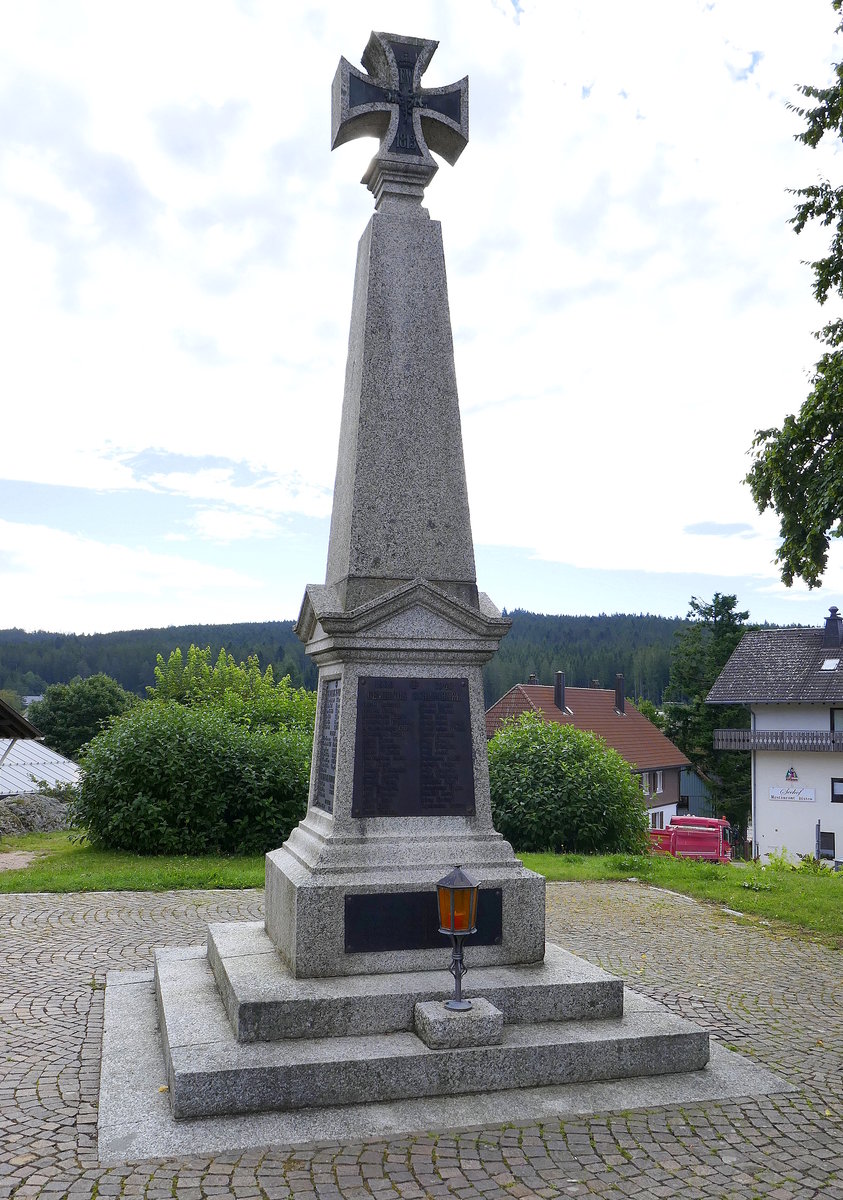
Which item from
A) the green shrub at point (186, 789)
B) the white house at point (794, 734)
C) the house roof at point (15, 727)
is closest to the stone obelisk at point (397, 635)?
the green shrub at point (186, 789)

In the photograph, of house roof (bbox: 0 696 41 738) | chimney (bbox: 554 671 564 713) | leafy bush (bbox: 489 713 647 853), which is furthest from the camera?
chimney (bbox: 554 671 564 713)

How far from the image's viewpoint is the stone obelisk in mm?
5707

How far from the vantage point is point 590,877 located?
1221 centimetres

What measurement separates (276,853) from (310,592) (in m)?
1.90

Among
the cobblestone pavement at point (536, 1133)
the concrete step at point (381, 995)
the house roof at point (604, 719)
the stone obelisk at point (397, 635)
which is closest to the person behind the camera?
the cobblestone pavement at point (536, 1133)

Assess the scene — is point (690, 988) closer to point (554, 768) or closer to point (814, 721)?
point (554, 768)

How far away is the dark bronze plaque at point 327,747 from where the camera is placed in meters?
6.21

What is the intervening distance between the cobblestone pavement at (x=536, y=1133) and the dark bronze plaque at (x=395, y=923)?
52.1 inches

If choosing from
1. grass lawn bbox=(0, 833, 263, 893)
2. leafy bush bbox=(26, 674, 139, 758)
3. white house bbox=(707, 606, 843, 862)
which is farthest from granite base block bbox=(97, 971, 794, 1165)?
leafy bush bbox=(26, 674, 139, 758)

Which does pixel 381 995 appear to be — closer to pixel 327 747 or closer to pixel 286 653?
pixel 327 747

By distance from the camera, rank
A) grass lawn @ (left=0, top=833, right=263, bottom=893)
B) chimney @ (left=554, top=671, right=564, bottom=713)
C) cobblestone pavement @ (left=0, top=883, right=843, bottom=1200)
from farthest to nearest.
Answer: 1. chimney @ (left=554, top=671, right=564, bottom=713)
2. grass lawn @ (left=0, top=833, right=263, bottom=893)
3. cobblestone pavement @ (left=0, top=883, right=843, bottom=1200)

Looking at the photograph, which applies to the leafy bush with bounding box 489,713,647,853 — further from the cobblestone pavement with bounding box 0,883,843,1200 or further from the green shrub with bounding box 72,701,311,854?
the cobblestone pavement with bounding box 0,883,843,1200

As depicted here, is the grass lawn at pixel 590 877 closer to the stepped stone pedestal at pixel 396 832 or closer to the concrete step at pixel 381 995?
the concrete step at pixel 381 995

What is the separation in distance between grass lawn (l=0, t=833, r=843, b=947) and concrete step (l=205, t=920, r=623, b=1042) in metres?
4.35
